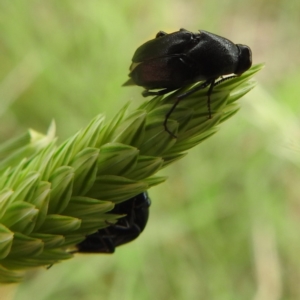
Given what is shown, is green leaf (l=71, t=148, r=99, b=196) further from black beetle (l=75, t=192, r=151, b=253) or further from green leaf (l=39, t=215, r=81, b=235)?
black beetle (l=75, t=192, r=151, b=253)

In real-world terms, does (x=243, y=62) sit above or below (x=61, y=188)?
below

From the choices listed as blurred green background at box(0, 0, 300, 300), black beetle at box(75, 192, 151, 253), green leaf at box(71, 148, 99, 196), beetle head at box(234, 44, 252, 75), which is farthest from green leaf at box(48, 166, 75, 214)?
blurred green background at box(0, 0, 300, 300)

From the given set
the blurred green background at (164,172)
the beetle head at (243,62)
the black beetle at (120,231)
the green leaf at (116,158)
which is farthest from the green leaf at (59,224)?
the blurred green background at (164,172)

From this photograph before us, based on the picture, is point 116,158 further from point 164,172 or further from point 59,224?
point 164,172

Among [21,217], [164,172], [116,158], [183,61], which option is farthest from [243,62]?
[164,172]

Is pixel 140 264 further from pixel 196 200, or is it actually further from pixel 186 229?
pixel 196 200
